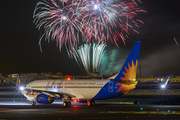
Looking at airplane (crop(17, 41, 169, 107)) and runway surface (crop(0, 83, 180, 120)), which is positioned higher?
airplane (crop(17, 41, 169, 107))

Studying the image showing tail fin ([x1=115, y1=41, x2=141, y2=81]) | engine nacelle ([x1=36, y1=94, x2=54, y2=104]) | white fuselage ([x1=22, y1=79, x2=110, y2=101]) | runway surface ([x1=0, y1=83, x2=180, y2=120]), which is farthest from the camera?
A: engine nacelle ([x1=36, y1=94, x2=54, y2=104])

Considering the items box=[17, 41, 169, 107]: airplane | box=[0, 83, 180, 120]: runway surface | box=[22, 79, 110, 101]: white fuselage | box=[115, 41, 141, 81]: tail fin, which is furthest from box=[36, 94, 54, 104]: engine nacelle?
box=[115, 41, 141, 81]: tail fin

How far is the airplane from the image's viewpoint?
1261 inches

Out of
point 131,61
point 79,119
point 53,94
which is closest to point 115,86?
point 131,61

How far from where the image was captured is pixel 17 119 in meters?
22.1

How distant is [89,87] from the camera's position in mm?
34219

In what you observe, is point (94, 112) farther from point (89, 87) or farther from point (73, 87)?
point (73, 87)

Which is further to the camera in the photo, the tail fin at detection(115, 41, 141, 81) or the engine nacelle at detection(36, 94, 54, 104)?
the engine nacelle at detection(36, 94, 54, 104)

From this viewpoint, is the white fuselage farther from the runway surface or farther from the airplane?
the runway surface

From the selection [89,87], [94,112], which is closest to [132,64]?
[89,87]

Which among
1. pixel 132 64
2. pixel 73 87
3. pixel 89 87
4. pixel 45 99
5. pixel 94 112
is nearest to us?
pixel 94 112

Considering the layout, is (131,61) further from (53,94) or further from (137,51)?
(53,94)

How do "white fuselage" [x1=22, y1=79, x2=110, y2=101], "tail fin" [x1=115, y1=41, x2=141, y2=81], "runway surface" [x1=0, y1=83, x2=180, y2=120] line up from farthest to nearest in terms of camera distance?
"white fuselage" [x1=22, y1=79, x2=110, y2=101] < "tail fin" [x1=115, y1=41, x2=141, y2=81] < "runway surface" [x1=0, y1=83, x2=180, y2=120]

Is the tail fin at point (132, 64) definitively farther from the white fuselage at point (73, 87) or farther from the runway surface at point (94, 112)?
the white fuselage at point (73, 87)
